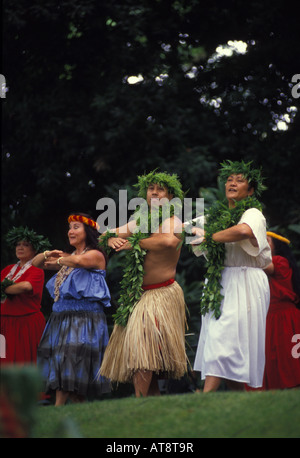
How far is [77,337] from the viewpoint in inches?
257

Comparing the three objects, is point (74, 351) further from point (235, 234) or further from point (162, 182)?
point (235, 234)

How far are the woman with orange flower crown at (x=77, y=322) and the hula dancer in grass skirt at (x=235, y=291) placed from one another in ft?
3.56

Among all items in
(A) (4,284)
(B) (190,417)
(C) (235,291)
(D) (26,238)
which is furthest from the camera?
(D) (26,238)

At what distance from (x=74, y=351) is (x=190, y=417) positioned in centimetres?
238

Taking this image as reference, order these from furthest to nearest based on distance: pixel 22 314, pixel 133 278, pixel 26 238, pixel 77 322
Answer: pixel 26 238, pixel 22 314, pixel 77 322, pixel 133 278

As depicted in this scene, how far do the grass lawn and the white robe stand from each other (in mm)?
614

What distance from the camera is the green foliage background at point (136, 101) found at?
34.4ft

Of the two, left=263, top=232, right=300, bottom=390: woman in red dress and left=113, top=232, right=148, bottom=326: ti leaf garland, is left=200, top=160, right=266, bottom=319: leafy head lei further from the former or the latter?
left=263, top=232, right=300, bottom=390: woman in red dress

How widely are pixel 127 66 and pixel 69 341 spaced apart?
573 centimetres

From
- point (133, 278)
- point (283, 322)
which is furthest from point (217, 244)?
point (283, 322)

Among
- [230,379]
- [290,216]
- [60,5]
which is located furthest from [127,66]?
[230,379]

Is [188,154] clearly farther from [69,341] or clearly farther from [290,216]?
[69,341]

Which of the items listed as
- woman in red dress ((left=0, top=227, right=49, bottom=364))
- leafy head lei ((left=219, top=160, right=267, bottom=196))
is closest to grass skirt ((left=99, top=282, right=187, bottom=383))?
leafy head lei ((left=219, top=160, right=267, bottom=196))

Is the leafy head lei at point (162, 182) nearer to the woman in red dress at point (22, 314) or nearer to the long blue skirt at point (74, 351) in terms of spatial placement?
the long blue skirt at point (74, 351)
